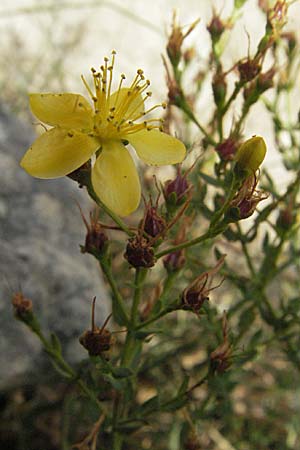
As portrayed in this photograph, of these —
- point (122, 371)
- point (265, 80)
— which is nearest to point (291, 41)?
point (265, 80)

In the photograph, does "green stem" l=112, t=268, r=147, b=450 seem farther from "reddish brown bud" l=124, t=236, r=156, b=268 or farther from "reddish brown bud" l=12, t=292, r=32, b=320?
"reddish brown bud" l=12, t=292, r=32, b=320

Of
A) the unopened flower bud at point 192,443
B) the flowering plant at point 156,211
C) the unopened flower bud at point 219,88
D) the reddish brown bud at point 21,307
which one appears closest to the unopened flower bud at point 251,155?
the flowering plant at point 156,211

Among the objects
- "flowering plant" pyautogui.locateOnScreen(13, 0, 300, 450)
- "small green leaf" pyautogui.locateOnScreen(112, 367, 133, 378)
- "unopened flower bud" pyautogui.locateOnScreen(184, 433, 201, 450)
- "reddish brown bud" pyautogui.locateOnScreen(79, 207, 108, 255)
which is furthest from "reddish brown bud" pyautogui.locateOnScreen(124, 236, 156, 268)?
"unopened flower bud" pyautogui.locateOnScreen(184, 433, 201, 450)

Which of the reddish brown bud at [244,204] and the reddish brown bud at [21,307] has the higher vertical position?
the reddish brown bud at [244,204]

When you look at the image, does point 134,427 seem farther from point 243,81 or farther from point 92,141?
point 243,81

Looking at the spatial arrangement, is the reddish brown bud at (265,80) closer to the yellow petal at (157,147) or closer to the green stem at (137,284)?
the yellow petal at (157,147)

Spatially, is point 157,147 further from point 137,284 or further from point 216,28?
point 216,28

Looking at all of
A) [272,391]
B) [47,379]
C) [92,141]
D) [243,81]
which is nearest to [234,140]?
[243,81]
